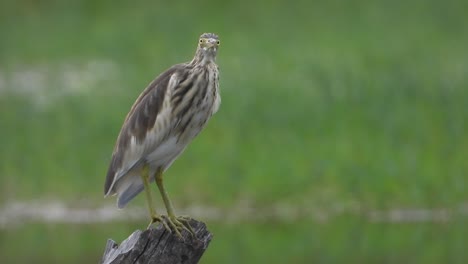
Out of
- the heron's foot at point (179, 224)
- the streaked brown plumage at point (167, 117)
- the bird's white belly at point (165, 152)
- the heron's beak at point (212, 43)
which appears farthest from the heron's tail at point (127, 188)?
the heron's beak at point (212, 43)

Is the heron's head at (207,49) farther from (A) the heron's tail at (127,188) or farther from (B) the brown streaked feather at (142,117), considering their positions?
(A) the heron's tail at (127,188)

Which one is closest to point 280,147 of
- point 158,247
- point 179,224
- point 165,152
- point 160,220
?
point 165,152

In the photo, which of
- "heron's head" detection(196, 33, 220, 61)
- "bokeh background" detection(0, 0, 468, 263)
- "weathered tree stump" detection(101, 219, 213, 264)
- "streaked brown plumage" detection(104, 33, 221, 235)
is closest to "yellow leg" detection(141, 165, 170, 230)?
"streaked brown plumage" detection(104, 33, 221, 235)

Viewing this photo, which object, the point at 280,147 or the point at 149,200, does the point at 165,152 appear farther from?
the point at 280,147

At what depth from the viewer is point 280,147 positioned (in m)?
18.4

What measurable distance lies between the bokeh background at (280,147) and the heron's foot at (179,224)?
6.02 m

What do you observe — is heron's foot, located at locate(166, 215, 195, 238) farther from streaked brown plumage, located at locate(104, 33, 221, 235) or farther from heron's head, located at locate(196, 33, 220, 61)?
heron's head, located at locate(196, 33, 220, 61)

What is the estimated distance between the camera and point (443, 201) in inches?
680

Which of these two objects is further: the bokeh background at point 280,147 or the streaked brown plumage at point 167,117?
the bokeh background at point 280,147

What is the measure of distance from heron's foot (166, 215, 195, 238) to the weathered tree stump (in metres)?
0.02

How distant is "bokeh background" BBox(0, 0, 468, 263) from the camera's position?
643 inches

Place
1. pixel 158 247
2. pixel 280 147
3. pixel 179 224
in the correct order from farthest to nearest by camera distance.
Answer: pixel 280 147 → pixel 179 224 → pixel 158 247

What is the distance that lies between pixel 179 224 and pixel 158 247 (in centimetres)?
35

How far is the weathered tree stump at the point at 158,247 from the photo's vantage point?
8.38m
